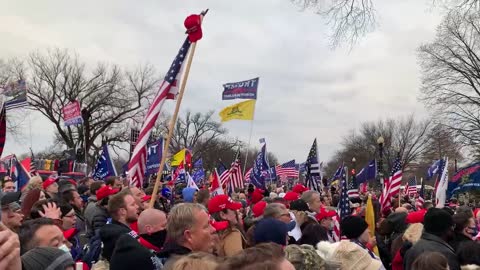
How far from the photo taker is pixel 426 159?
69438 mm

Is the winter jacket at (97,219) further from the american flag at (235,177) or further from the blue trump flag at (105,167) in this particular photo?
the american flag at (235,177)

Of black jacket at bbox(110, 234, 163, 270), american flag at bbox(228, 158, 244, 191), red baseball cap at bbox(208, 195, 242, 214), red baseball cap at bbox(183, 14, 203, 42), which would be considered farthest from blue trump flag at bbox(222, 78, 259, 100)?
black jacket at bbox(110, 234, 163, 270)

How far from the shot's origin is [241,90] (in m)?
17.7

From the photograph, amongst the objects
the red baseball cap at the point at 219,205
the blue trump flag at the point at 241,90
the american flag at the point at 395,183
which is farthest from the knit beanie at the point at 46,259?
the blue trump flag at the point at 241,90

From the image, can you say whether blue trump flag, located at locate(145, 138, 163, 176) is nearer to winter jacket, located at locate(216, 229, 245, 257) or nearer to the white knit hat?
winter jacket, located at locate(216, 229, 245, 257)

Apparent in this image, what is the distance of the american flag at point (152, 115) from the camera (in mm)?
6645

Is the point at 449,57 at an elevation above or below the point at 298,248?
above

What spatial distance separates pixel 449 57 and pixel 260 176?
28.1 meters

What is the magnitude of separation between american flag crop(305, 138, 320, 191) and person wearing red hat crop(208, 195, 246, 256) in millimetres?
8171

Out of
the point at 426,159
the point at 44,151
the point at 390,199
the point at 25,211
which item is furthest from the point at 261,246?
the point at 426,159

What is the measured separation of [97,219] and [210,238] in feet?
9.52

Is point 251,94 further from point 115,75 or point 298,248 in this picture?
point 115,75

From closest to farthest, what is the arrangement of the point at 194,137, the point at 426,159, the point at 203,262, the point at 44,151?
the point at 203,262, the point at 44,151, the point at 426,159, the point at 194,137

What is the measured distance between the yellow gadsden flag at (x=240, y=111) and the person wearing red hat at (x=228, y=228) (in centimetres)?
1014
